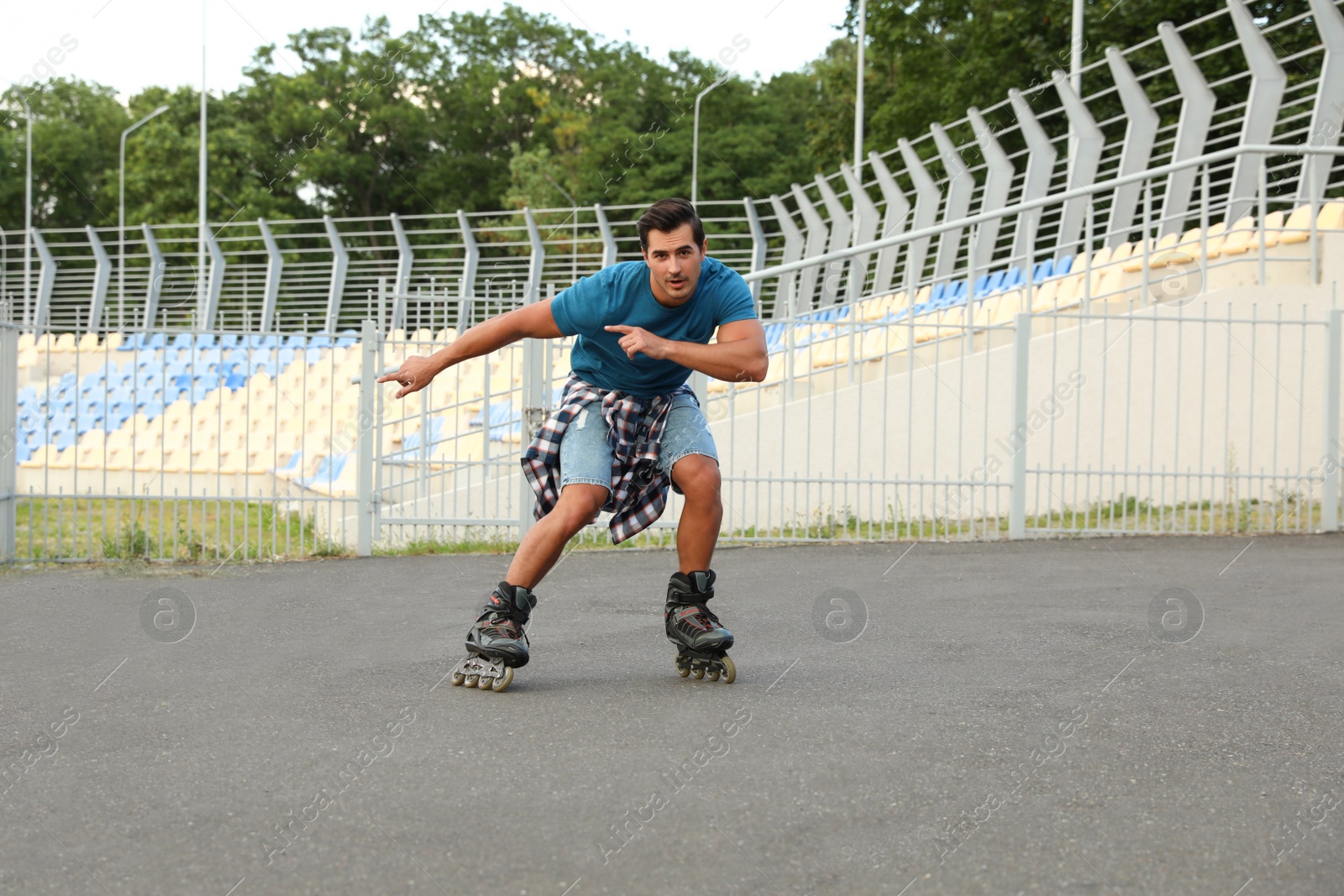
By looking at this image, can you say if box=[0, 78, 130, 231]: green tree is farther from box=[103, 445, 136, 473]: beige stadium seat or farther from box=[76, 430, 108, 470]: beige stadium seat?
box=[103, 445, 136, 473]: beige stadium seat

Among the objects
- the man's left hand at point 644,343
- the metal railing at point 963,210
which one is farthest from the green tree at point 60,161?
the man's left hand at point 644,343

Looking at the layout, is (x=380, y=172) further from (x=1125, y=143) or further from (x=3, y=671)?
(x=3, y=671)

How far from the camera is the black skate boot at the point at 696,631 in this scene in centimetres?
418

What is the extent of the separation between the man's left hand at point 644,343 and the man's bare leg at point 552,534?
1.88ft

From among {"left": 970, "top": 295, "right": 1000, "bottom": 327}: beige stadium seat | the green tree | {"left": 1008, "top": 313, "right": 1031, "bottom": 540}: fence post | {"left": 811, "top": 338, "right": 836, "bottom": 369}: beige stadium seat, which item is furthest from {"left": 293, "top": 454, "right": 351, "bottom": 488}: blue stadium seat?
the green tree

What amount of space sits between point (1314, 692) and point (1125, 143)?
11889 mm

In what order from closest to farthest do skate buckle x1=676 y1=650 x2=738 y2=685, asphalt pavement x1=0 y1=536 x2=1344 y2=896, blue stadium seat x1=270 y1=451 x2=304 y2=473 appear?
asphalt pavement x1=0 y1=536 x2=1344 y2=896 → skate buckle x1=676 y1=650 x2=738 y2=685 → blue stadium seat x1=270 y1=451 x2=304 y2=473

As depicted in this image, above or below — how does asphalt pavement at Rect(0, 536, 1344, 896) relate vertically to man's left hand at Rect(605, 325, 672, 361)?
below

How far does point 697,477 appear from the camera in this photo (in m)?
4.21

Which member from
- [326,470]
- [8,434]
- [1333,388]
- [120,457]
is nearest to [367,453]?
[8,434]

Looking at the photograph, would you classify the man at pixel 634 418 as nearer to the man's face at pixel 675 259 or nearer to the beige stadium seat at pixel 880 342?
the man's face at pixel 675 259

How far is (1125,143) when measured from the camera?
15.0 meters

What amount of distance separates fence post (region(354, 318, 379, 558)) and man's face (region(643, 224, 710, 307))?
186 inches

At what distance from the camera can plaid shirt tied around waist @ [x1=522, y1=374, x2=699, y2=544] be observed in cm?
427
